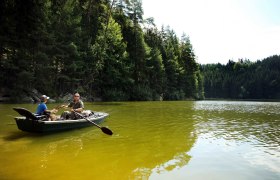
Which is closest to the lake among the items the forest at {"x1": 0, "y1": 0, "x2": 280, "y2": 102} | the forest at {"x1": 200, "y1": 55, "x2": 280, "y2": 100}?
the forest at {"x1": 0, "y1": 0, "x2": 280, "y2": 102}

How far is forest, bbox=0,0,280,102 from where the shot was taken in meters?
28.1

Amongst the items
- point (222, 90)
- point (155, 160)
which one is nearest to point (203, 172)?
point (155, 160)

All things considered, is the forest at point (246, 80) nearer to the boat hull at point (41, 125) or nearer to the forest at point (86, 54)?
the forest at point (86, 54)

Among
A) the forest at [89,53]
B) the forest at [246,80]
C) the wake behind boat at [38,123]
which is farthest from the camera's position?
the forest at [246,80]

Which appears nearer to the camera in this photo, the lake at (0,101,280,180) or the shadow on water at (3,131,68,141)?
the lake at (0,101,280,180)

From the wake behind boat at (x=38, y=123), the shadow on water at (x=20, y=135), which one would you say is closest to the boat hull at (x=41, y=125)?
the wake behind boat at (x=38, y=123)

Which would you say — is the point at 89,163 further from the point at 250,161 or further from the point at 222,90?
the point at 222,90

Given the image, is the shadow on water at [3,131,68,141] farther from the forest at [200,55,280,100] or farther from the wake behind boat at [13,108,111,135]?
the forest at [200,55,280,100]

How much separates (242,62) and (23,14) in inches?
6291

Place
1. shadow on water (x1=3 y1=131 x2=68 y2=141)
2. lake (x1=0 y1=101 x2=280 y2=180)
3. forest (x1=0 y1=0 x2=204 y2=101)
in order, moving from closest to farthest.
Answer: lake (x1=0 y1=101 x2=280 y2=180) → shadow on water (x1=3 y1=131 x2=68 y2=141) → forest (x1=0 y1=0 x2=204 y2=101)

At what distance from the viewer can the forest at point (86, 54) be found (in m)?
29.1

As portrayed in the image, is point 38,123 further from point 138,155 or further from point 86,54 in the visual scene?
point 86,54

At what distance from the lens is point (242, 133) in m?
12.9

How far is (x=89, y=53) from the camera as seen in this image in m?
40.9
